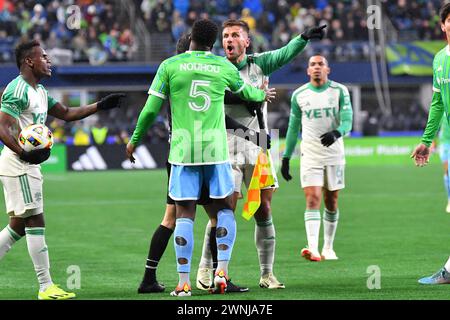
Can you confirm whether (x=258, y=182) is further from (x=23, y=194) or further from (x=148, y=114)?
(x=23, y=194)

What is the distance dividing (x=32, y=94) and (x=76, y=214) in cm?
961

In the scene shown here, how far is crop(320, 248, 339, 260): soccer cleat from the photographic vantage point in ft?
38.9

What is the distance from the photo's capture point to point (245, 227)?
15680 millimetres

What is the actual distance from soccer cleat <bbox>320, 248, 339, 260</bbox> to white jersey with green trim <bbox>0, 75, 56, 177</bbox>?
176 inches

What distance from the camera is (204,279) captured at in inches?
363

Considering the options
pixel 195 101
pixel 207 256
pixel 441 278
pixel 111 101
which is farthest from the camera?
pixel 207 256

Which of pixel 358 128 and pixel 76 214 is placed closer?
pixel 76 214

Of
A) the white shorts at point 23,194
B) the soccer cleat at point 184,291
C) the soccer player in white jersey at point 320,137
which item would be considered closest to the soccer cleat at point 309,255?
the soccer player in white jersey at point 320,137

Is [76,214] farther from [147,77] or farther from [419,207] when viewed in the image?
[147,77]

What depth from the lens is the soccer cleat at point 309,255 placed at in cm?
1158

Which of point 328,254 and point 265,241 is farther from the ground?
point 265,241

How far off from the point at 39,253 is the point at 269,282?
2123mm

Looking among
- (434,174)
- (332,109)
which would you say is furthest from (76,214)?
(434,174)

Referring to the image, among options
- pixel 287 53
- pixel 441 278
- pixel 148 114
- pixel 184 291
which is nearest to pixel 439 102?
pixel 287 53
